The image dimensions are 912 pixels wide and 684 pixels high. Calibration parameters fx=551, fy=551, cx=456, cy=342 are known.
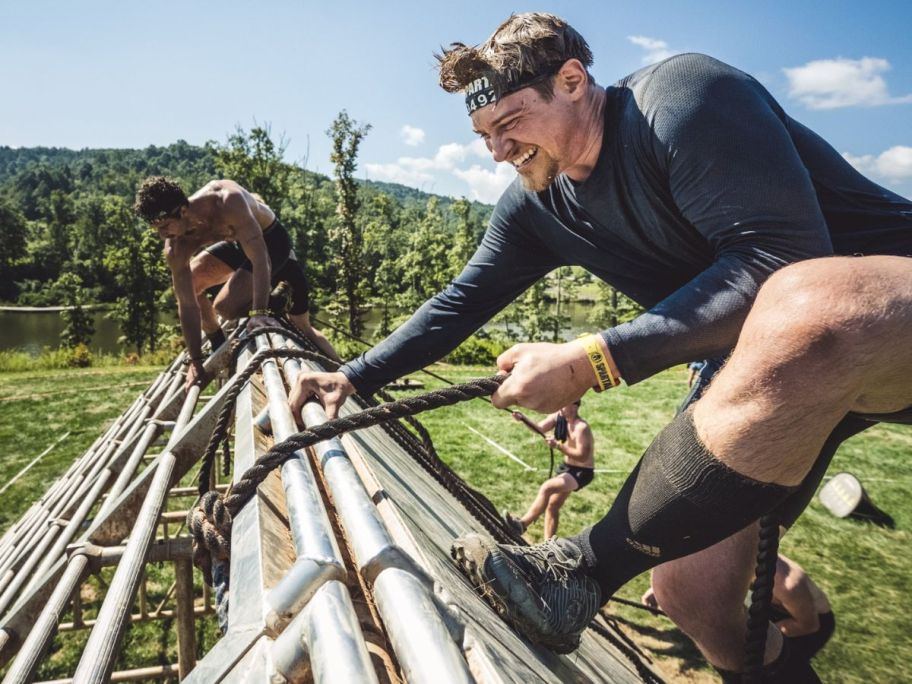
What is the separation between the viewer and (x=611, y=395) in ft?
47.6

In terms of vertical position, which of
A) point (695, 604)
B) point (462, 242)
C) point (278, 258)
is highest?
point (462, 242)

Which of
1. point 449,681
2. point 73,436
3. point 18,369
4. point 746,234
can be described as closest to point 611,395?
point 73,436

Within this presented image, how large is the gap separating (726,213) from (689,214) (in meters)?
0.12

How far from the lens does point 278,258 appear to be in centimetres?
588

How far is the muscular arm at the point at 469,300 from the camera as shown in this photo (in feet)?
7.55

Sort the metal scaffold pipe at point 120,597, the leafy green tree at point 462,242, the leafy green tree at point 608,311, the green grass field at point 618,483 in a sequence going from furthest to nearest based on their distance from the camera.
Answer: the leafy green tree at point 462,242 < the leafy green tree at point 608,311 < the green grass field at point 618,483 < the metal scaffold pipe at point 120,597

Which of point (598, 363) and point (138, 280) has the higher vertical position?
point (598, 363)

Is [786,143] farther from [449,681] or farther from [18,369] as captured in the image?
[18,369]

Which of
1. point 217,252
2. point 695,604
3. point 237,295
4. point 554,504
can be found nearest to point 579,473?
point 554,504

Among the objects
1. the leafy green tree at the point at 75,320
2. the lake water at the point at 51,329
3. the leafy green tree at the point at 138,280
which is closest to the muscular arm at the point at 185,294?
the lake water at the point at 51,329

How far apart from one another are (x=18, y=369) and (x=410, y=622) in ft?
78.7

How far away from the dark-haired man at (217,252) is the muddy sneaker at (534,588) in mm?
3189

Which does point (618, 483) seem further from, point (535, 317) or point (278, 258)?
point (535, 317)

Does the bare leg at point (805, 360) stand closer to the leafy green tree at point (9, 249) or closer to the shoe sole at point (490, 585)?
the shoe sole at point (490, 585)
